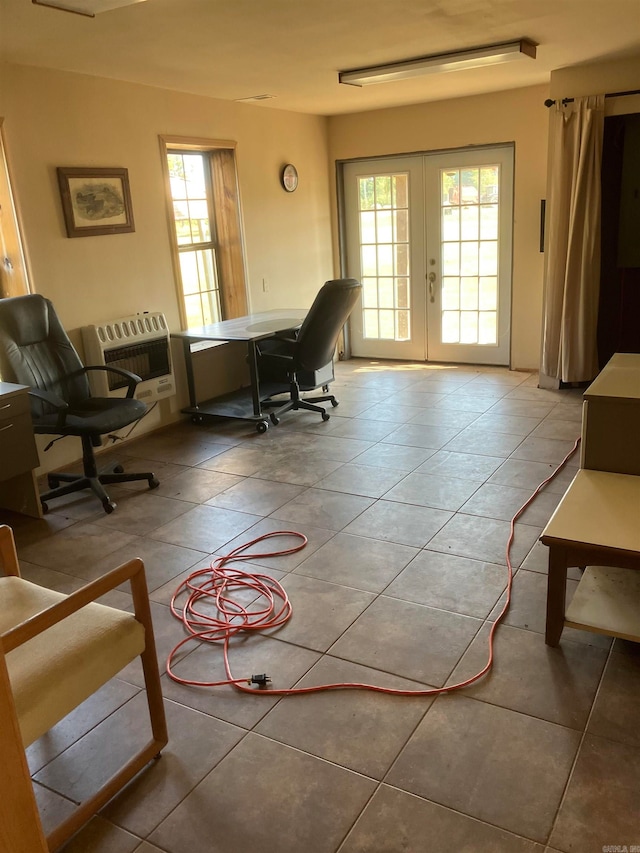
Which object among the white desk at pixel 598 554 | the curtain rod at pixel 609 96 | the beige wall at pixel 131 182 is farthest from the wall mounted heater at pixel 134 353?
the curtain rod at pixel 609 96

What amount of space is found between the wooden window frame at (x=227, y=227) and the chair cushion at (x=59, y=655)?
3593 millimetres

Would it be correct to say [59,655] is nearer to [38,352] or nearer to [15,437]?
[15,437]

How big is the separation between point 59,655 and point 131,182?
3807 mm

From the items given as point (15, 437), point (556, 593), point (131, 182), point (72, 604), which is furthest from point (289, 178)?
point (72, 604)

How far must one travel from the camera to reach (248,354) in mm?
5125

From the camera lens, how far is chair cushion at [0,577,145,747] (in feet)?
5.32

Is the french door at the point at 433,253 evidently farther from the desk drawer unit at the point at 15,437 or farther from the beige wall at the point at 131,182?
the desk drawer unit at the point at 15,437

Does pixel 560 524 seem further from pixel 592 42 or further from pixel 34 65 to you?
pixel 34 65

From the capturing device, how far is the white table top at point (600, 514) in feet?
7.16

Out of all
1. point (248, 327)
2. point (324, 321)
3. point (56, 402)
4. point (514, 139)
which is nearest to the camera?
point (56, 402)

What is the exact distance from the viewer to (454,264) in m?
6.54

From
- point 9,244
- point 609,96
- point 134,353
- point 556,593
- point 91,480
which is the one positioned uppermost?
point 609,96

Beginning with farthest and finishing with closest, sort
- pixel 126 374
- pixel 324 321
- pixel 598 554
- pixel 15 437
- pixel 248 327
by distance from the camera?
pixel 248 327 → pixel 324 321 → pixel 126 374 → pixel 15 437 → pixel 598 554

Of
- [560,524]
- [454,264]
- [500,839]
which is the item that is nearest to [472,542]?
[560,524]
